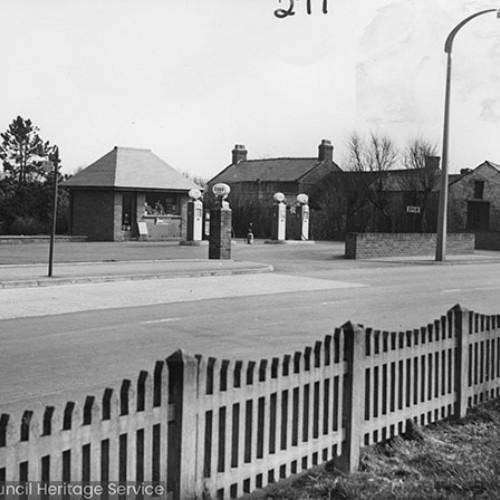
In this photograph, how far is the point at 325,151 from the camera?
6450 cm

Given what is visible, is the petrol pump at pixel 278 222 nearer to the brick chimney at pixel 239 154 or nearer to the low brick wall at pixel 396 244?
the low brick wall at pixel 396 244

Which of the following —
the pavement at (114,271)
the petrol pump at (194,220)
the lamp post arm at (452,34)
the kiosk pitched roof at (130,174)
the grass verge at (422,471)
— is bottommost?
the grass verge at (422,471)

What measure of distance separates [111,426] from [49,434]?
1.20ft

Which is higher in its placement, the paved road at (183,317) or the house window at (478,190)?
the house window at (478,190)

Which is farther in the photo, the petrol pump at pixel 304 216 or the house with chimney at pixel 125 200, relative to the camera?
the petrol pump at pixel 304 216

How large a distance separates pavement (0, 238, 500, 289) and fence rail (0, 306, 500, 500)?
42.3 ft

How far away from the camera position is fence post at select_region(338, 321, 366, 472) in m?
5.59

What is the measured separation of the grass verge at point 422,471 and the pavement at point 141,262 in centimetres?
1303

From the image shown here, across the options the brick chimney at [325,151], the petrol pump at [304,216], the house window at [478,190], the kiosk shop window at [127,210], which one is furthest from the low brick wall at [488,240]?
the kiosk shop window at [127,210]

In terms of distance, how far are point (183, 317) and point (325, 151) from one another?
52.6 m

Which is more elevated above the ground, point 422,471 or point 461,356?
point 461,356

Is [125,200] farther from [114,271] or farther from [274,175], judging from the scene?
[274,175]

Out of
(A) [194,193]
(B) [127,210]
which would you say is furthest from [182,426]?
(B) [127,210]

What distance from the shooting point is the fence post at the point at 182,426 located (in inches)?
169
